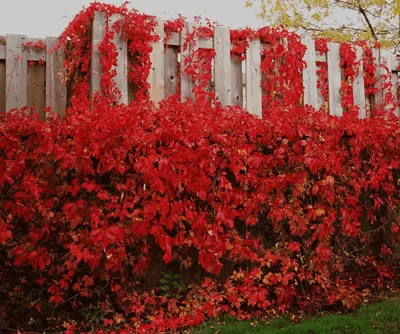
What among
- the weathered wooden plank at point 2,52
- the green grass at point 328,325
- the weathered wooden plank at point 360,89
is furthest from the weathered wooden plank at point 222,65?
the green grass at point 328,325

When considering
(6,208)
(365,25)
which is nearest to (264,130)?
(6,208)

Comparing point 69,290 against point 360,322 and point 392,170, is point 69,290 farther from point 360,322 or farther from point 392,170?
point 392,170

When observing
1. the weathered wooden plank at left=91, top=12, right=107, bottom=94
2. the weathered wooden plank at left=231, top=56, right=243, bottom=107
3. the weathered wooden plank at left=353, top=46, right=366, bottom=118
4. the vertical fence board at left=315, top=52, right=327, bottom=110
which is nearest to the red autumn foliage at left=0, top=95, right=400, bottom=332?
the weathered wooden plank at left=91, top=12, right=107, bottom=94

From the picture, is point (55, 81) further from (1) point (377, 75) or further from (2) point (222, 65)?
(1) point (377, 75)

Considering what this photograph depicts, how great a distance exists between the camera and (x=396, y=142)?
5.51 meters

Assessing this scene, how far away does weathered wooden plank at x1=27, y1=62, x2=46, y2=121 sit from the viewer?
6430 millimetres

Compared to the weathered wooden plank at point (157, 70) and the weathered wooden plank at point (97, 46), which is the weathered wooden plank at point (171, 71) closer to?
the weathered wooden plank at point (157, 70)

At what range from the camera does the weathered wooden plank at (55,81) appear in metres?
6.43

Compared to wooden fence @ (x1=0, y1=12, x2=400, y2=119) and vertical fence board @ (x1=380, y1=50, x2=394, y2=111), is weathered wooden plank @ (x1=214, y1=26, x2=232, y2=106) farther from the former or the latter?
vertical fence board @ (x1=380, y1=50, x2=394, y2=111)

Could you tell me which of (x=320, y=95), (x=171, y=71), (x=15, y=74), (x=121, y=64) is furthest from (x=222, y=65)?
(x=15, y=74)

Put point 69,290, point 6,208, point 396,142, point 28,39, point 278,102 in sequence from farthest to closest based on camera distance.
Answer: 1. point 278,102
2. point 28,39
3. point 396,142
4. point 69,290
5. point 6,208

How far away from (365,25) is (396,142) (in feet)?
27.3

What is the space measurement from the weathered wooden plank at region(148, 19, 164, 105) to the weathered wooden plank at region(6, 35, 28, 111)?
5.20 ft

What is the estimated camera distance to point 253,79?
23.2 feet
